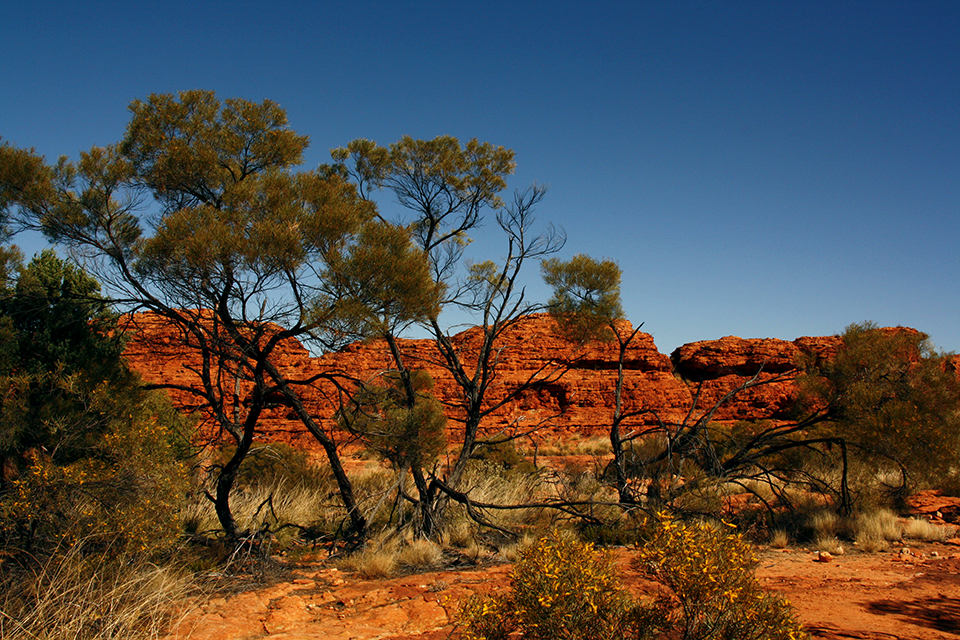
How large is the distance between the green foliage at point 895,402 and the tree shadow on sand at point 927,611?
3291 millimetres

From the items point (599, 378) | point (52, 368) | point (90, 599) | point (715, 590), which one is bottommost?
point (90, 599)

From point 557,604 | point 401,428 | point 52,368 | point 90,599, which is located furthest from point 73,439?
point 557,604

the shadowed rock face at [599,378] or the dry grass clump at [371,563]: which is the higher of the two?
the shadowed rock face at [599,378]

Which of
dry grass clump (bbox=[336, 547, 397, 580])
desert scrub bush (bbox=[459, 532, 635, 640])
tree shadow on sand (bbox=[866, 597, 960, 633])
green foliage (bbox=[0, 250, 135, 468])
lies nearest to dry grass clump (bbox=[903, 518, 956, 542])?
tree shadow on sand (bbox=[866, 597, 960, 633])

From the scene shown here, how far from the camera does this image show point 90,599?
412cm

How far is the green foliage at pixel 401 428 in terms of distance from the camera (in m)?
7.02

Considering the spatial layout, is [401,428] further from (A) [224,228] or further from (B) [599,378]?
(B) [599,378]

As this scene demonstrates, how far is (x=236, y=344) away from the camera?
598cm

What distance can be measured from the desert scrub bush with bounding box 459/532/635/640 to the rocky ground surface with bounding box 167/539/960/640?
0.47 metres

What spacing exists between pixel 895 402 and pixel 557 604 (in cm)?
735

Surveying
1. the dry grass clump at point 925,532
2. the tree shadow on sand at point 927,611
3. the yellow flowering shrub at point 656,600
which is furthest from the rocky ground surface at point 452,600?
the dry grass clump at point 925,532

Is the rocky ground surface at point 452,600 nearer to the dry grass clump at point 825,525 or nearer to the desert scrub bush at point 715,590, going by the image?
the dry grass clump at point 825,525

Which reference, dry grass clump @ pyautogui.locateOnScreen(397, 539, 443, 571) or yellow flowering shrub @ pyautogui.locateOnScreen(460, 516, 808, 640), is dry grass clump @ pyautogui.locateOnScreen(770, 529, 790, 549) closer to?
dry grass clump @ pyautogui.locateOnScreen(397, 539, 443, 571)

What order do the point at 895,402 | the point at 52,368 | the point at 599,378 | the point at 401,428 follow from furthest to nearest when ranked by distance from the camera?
the point at 599,378
the point at 895,402
the point at 401,428
the point at 52,368
